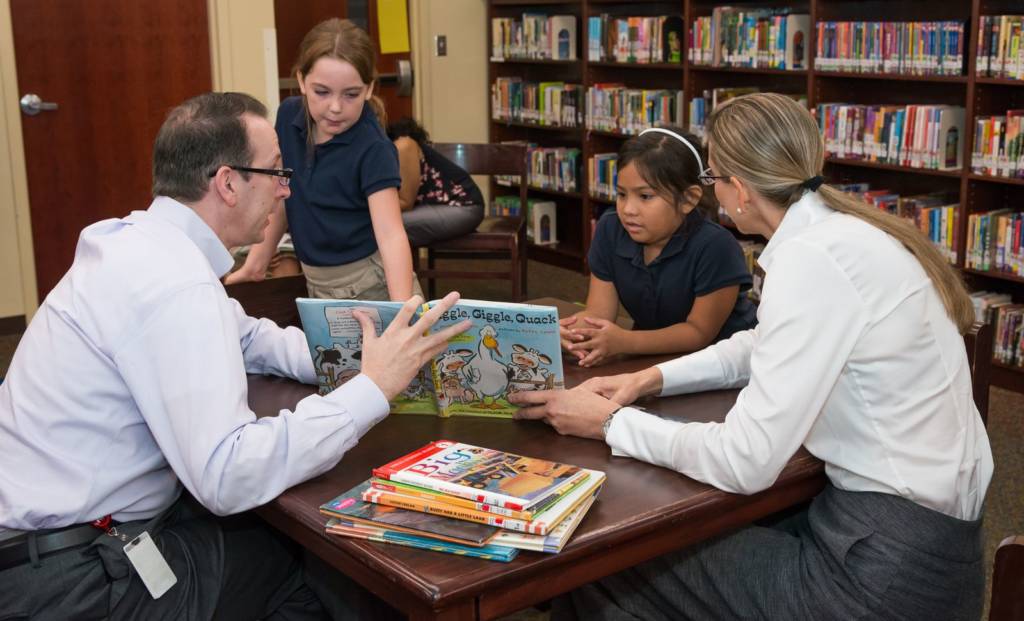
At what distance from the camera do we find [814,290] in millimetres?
1602

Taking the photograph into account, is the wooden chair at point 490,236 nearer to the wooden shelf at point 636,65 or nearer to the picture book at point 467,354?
the wooden shelf at point 636,65

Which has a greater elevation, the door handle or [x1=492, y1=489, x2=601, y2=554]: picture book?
the door handle

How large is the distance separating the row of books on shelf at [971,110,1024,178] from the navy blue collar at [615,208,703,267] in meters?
2.14

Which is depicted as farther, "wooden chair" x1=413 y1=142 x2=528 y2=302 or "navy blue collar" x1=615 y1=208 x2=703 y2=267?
"wooden chair" x1=413 y1=142 x2=528 y2=302

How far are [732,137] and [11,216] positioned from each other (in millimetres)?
4354

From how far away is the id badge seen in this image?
5.43ft

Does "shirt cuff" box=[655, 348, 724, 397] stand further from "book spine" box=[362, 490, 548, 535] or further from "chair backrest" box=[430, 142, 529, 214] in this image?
"chair backrest" box=[430, 142, 529, 214]

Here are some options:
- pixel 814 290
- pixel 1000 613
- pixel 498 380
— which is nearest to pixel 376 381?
pixel 498 380

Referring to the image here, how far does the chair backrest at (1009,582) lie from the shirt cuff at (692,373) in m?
Answer: 0.81

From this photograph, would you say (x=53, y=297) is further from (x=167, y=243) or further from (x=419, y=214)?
(x=419, y=214)

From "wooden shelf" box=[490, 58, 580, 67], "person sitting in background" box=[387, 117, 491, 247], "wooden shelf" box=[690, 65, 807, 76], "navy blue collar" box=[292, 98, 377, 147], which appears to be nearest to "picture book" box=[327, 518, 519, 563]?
"navy blue collar" box=[292, 98, 377, 147]

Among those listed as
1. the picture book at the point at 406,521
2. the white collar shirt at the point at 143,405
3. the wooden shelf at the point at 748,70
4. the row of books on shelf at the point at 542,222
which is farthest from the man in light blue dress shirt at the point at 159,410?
the row of books on shelf at the point at 542,222

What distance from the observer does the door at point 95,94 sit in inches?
205

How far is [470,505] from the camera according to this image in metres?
1.45
